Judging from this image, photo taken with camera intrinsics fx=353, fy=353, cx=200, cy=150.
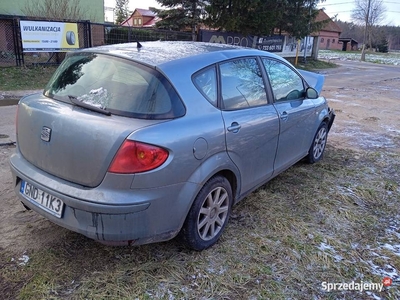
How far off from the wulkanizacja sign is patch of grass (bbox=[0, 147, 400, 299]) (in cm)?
1513

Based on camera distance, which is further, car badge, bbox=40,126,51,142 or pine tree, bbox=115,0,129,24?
pine tree, bbox=115,0,129,24

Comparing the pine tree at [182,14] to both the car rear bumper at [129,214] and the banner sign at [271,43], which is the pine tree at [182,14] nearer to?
the banner sign at [271,43]

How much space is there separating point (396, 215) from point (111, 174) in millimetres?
3059

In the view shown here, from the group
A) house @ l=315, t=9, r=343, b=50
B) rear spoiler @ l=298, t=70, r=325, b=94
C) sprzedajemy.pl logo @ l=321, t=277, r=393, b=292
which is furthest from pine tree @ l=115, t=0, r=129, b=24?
sprzedajemy.pl logo @ l=321, t=277, r=393, b=292

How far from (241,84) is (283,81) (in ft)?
2.92

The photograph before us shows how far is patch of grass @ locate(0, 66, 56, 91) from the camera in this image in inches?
435

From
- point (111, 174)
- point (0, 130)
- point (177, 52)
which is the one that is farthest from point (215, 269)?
point (0, 130)

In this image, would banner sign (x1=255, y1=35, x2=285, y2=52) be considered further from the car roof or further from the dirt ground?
the car roof

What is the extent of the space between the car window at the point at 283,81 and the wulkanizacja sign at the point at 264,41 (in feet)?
45.9

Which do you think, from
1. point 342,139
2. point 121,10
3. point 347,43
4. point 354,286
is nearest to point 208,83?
point 354,286

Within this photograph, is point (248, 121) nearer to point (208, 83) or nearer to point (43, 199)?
Result: point (208, 83)

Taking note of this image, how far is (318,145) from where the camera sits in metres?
4.98

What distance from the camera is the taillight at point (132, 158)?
2.23 meters

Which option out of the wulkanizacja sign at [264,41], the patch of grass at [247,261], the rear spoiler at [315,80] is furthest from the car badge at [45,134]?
the wulkanizacja sign at [264,41]
